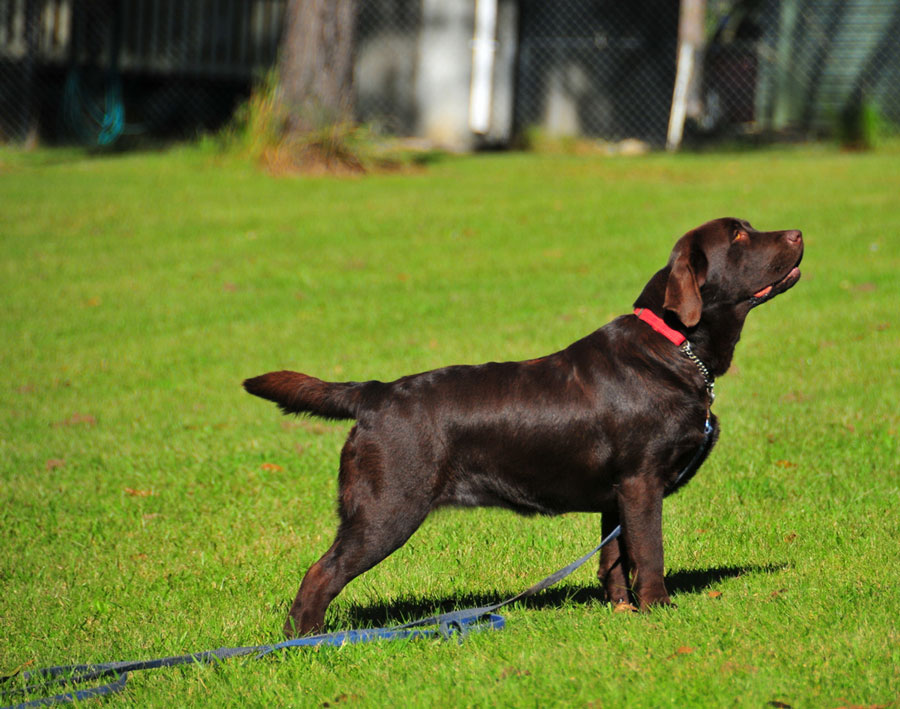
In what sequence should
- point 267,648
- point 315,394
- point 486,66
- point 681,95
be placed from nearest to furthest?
1. point 267,648
2. point 315,394
3. point 681,95
4. point 486,66

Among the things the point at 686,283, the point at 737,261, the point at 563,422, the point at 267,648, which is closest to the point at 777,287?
the point at 737,261

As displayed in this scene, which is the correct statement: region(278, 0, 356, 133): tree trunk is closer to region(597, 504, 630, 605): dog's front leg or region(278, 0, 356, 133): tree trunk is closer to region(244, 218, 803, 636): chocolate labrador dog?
region(244, 218, 803, 636): chocolate labrador dog

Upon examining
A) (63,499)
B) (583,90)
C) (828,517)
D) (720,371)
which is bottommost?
(63,499)

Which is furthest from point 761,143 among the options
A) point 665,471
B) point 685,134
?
point 665,471

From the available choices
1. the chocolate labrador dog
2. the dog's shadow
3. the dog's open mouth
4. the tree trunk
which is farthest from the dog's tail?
the tree trunk

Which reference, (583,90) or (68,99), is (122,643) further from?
(583,90)

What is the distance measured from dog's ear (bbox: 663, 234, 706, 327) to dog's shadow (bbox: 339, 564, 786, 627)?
129 cm

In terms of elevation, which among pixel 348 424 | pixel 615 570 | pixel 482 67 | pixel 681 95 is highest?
pixel 482 67

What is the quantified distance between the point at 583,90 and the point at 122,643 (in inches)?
711

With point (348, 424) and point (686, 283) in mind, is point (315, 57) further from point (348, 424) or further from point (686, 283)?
point (686, 283)

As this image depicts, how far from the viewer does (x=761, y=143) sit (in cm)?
1916

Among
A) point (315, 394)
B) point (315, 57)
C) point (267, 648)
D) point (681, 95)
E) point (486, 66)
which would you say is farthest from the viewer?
point (486, 66)

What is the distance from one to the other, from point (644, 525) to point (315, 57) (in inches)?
467

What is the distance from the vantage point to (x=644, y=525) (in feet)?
13.7
